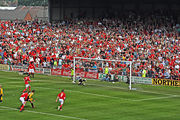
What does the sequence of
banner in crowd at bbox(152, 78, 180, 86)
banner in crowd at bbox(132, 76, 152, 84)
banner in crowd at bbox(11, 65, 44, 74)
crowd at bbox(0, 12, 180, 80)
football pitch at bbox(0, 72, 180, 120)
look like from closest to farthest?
football pitch at bbox(0, 72, 180, 120)
banner in crowd at bbox(152, 78, 180, 86)
banner in crowd at bbox(132, 76, 152, 84)
crowd at bbox(0, 12, 180, 80)
banner in crowd at bbox(11, 65, 44, 74)

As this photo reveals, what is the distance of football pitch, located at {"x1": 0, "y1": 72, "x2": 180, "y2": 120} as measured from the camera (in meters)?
35.7

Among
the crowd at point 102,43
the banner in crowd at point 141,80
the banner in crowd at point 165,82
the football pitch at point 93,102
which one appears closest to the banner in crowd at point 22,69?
the crowd at point 102,43

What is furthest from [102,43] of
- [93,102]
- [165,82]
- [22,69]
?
[93,102]

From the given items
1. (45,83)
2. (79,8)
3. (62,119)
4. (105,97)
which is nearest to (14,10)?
(79,8)

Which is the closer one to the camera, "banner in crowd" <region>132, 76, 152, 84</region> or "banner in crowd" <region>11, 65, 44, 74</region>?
"banner in crowd" <region>132, 76, 152, 84</region>

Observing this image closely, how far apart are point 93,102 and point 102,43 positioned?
2423cm

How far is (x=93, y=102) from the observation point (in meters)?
42.2

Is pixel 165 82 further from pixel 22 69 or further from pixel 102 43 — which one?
pixel 22 69

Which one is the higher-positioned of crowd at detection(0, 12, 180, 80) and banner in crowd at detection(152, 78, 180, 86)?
crowd at detection(0, 12, 180, 80)

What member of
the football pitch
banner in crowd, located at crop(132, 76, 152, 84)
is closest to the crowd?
banner in crowd, located at crop(132, 76, 152, 84)

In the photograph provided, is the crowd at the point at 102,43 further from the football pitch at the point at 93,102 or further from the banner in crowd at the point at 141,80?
the football pitch at the point at 93,102

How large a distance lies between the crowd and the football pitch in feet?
11.4

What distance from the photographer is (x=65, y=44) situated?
6769cm

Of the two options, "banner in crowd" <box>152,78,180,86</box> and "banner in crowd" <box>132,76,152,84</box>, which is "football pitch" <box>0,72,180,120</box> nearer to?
"banner in crowd" <box>152,78,180,86</box>
